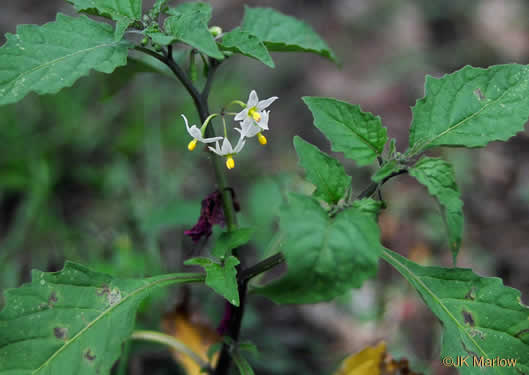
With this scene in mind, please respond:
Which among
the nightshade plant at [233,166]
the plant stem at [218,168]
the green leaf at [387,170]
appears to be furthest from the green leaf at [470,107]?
the plant stem at [218,168]

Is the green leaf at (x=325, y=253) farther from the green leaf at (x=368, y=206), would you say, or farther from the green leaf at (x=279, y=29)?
the green leaf at (x=279, y=29)

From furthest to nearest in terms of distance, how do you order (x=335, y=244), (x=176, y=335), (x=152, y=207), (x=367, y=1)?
1. (x=367, y=1)
2. (x=152, y=207)
3. (x=176, y=335)
4. (x=335, y=244)

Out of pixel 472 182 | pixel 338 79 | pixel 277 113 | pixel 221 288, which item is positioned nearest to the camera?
pixel 221 288

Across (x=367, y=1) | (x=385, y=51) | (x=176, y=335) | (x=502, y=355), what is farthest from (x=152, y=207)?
(x=367, y=1)

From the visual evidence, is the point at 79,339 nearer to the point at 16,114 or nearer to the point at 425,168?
the point at 425,168

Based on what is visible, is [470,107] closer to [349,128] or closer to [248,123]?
[349,128]

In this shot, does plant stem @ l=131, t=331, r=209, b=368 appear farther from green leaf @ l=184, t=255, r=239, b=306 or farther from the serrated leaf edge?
the serrated leaf edge

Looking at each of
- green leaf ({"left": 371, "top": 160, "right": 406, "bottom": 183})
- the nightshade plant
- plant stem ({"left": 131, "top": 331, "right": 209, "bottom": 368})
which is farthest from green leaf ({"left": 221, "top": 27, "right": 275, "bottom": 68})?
plant stem ({"left": 131, "top": 331, "right": 209, "bottom": 368})

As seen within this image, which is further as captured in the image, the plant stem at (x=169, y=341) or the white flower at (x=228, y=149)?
the plant stem at (x=169, y=341)
